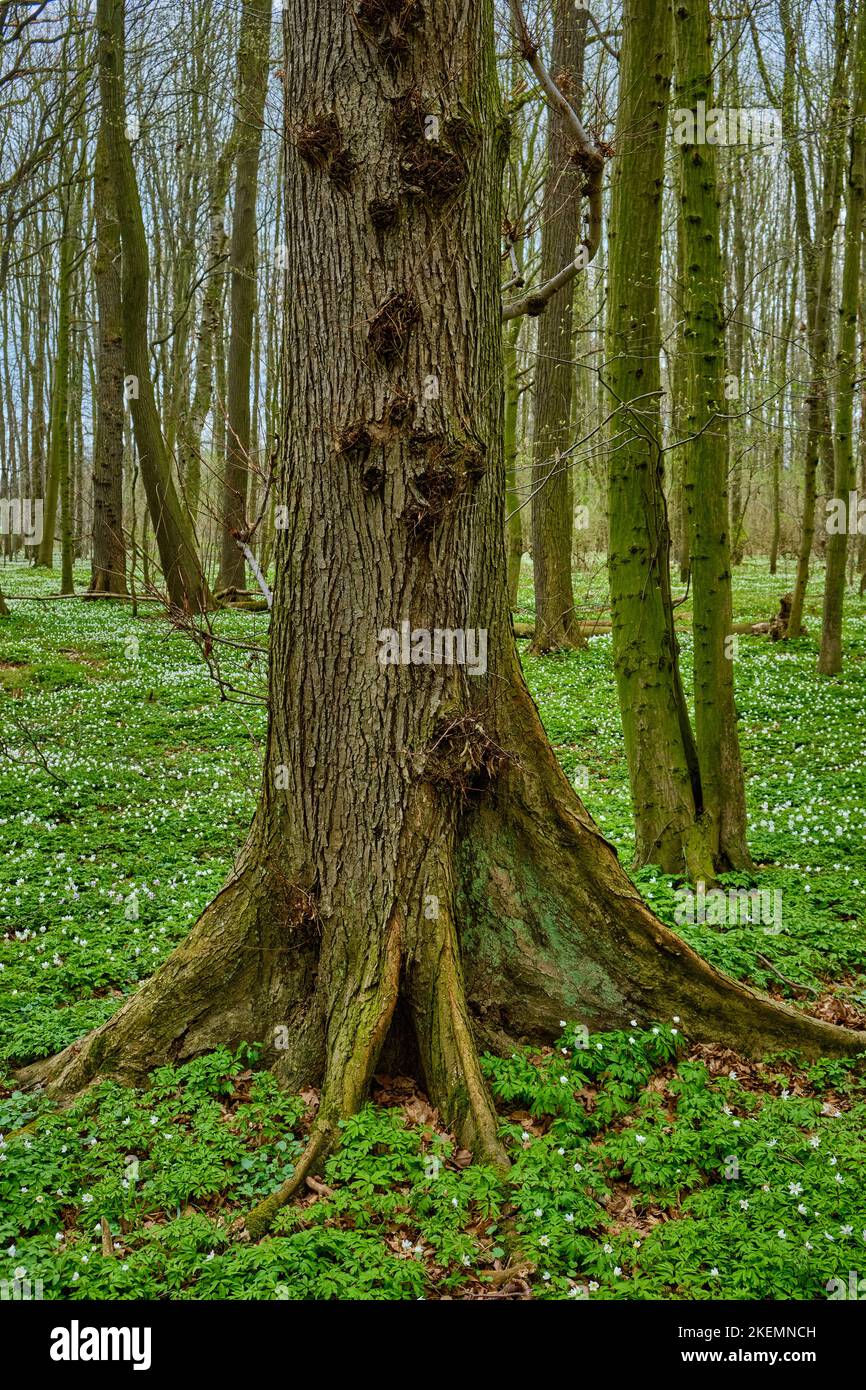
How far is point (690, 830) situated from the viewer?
6520 mm

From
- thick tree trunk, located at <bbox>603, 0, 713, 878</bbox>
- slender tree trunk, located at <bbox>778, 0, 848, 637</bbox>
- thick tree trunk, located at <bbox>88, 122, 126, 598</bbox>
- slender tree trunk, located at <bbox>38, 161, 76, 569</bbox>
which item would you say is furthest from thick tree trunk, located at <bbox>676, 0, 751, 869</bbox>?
slender tree trunk, located at <bbox>38, 161, 76, 569</bbox>

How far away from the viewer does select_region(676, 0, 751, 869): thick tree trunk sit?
654cm

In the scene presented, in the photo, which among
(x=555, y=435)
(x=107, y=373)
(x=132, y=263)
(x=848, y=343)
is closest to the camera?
(x=848, y=343)

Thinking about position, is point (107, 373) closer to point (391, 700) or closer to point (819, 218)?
point (819, 218)

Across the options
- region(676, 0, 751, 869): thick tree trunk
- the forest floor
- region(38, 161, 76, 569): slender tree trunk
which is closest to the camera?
the forest floor

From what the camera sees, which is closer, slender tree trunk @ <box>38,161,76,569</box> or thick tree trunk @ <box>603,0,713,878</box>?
thick tree trunk @ <box>603,0,713,878</box>

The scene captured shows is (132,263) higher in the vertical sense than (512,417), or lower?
higher

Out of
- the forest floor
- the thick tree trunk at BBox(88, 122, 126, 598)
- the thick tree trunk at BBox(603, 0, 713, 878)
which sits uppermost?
the thick tree trunk at BBox(88, 122, 126, 598)

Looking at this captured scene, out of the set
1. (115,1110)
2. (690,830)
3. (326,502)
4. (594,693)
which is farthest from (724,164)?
(115,1110)

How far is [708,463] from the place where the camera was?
6.82 metres

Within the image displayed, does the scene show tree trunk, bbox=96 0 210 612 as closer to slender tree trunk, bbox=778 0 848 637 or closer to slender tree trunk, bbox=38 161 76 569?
slender tree trunk, bbox=38 161 76 569

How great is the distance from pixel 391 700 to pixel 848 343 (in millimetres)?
11744

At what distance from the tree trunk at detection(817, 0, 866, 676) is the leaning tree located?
9595 mm

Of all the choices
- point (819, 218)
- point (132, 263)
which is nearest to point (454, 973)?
point (819, 218)
